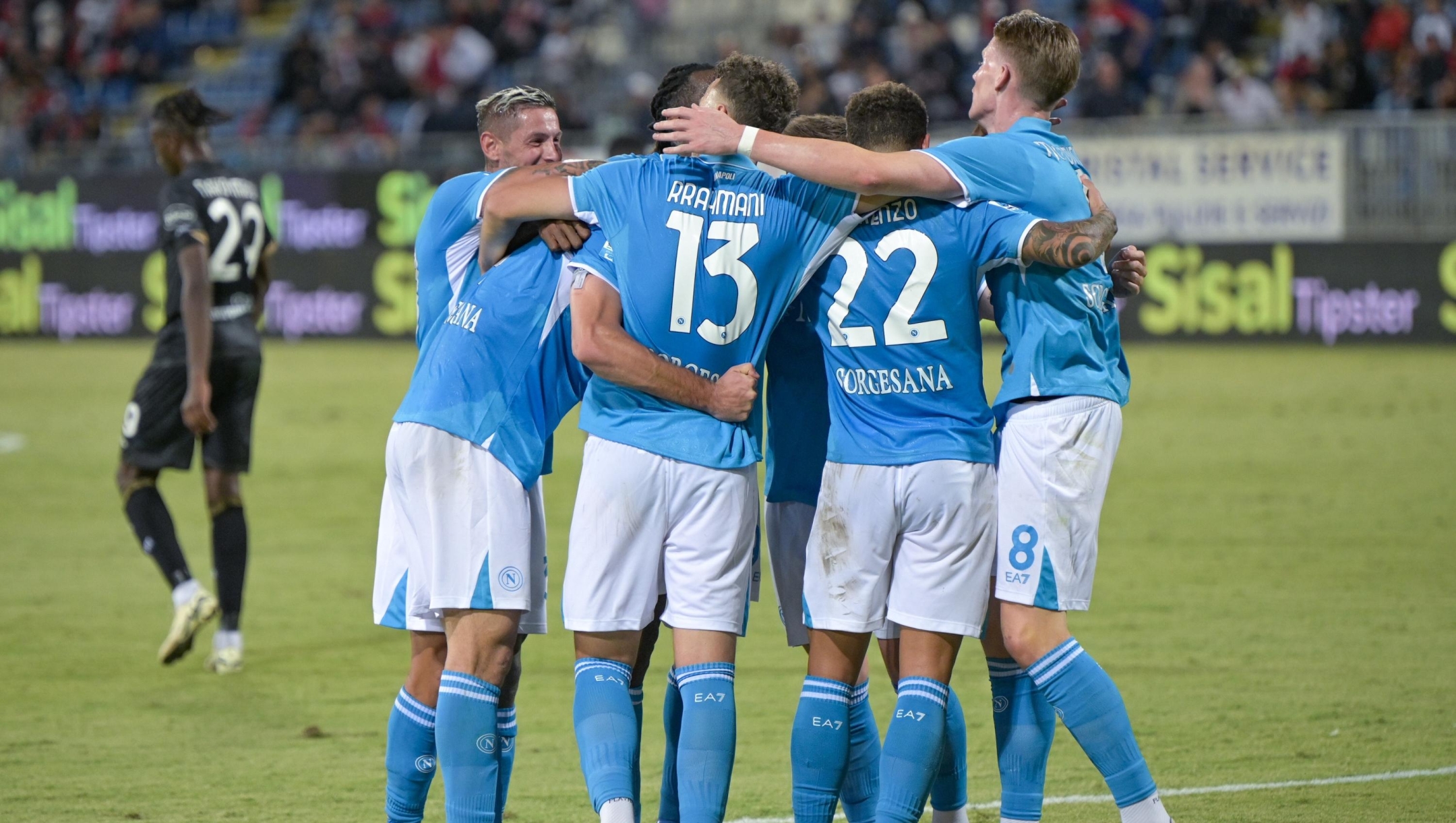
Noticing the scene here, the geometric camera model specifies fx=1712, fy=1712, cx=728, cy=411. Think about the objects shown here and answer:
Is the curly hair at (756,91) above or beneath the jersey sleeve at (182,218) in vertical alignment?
above

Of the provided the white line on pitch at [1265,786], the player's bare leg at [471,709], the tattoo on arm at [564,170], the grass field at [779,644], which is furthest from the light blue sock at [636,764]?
the tattoo on arm at [564,170]

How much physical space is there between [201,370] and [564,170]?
3.65 metres

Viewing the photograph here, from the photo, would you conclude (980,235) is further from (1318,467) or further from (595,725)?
(1318,467)

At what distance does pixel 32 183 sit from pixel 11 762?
18.9 metres

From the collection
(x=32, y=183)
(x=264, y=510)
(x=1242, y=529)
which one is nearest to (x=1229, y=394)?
(x=1242, y=529)

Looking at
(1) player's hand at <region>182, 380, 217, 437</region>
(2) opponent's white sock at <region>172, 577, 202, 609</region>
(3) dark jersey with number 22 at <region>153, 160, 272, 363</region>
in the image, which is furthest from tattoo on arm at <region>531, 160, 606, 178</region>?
(2) opponent's white sock at <region>172, 577, 202, 609</region>

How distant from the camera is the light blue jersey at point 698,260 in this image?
4.48 meters

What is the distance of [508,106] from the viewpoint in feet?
16.3

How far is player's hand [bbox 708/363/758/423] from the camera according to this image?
14.7 ft

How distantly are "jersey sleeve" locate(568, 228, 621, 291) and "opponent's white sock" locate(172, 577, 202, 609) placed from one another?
3.74 m

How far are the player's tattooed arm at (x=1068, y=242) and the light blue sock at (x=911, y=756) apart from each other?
3.86ft

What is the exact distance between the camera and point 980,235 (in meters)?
4.57

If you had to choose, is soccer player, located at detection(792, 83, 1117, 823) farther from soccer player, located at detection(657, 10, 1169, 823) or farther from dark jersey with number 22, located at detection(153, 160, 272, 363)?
dark jersey with number 22, located at detection(153, 160, 272, 363)

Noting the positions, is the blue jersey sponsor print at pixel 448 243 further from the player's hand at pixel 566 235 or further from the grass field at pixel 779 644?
the grass field at pixel 779 644
